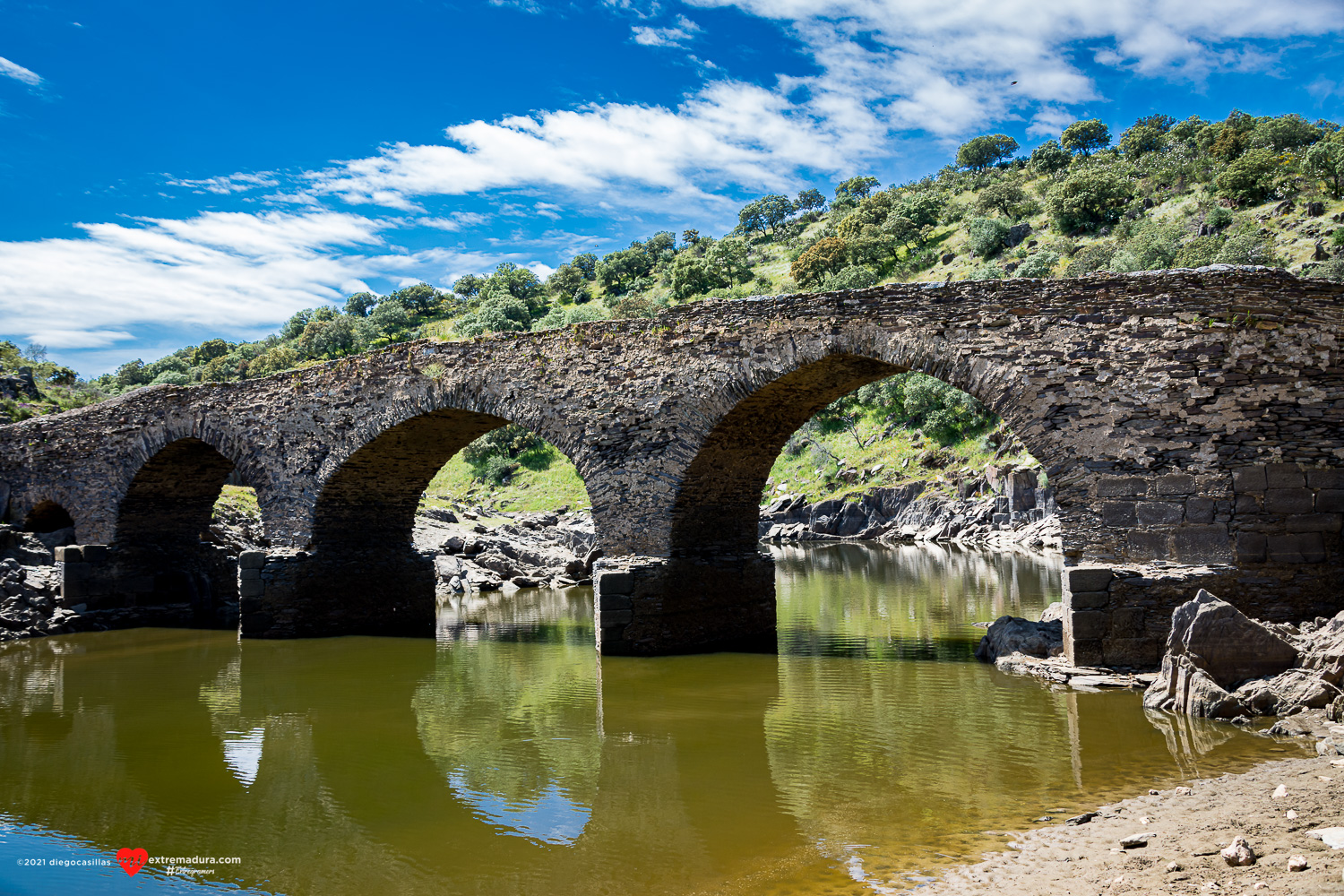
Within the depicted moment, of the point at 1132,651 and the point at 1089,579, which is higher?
Result: the point at 1089,579

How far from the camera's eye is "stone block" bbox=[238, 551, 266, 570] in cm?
1360

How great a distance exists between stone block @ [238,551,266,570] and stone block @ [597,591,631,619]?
20.1 feet

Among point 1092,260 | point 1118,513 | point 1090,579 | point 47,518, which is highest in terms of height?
point 1092,260

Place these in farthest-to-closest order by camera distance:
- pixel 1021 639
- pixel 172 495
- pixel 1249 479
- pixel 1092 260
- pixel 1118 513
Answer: pixel 1092 260 → pixel 172 495 → pixel 1021 639 → pixel 1118 513 → pixel 1249 479

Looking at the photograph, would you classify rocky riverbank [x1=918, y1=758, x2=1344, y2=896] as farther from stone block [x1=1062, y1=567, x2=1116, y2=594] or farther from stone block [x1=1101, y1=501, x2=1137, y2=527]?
stone block [x1=1101, y1=501, x2=1137, y2=527]

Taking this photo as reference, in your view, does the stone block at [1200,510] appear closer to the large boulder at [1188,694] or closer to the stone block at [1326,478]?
the stone block at [1326,478]

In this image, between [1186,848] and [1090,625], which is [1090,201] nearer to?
[1090,625]

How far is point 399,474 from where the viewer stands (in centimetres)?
1450

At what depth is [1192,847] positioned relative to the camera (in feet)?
13.5

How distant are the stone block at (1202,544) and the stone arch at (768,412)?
158 cm

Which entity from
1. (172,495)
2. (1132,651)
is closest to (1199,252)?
(1132,651)

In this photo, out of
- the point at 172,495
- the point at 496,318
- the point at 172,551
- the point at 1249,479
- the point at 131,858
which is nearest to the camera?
the point at 131,858

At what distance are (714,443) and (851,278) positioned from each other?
3836cm

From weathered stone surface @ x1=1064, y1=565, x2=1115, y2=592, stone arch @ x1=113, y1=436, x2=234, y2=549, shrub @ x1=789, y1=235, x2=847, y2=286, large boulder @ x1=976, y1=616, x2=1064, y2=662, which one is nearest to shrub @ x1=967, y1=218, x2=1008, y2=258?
shrub @ x1=789, y1=235, x2=847, y2=286
